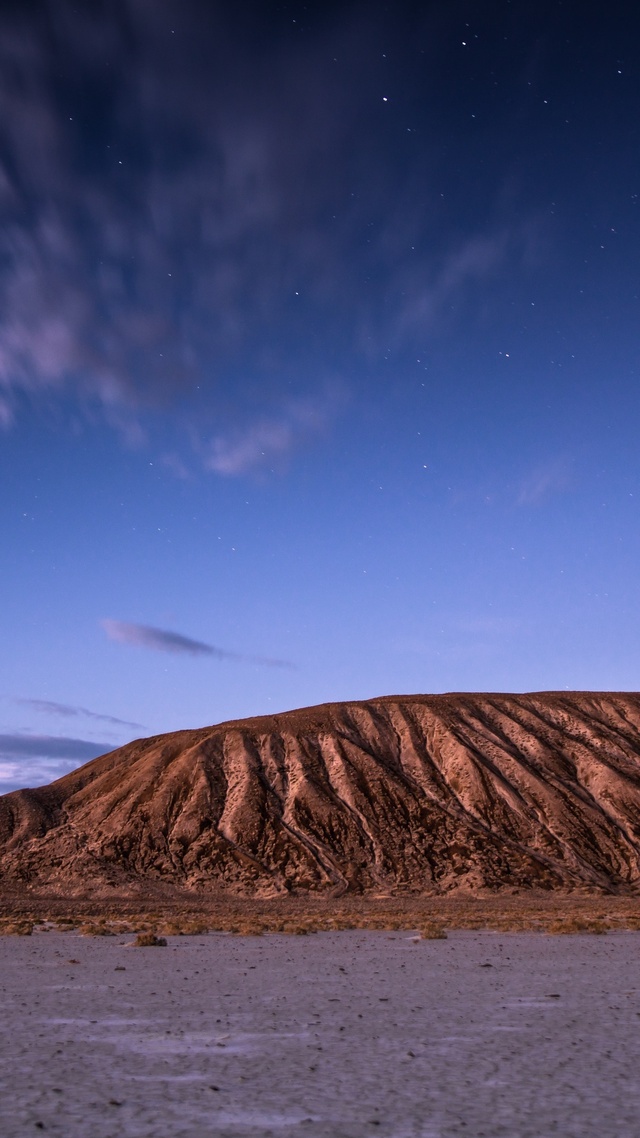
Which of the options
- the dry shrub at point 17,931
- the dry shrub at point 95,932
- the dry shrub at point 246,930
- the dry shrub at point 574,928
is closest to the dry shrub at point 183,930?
the dry shrub at point 246,930

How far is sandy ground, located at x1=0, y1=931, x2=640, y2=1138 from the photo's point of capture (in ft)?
Result: 21.5

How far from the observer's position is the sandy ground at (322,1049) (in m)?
6.54

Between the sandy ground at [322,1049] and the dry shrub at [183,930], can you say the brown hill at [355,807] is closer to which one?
the dry shrub at [183,930]

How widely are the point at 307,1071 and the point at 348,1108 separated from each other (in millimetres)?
1580

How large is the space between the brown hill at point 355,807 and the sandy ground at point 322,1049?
46233mm

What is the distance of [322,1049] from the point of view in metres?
9.47

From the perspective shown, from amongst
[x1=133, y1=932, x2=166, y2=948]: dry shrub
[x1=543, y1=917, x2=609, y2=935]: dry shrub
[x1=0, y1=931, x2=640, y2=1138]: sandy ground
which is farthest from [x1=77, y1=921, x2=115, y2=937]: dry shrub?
[x1=543, y1=917, x2=609, y2=935]: dry shrub

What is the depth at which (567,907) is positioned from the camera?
4809 cm

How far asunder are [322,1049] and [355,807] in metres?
62.3

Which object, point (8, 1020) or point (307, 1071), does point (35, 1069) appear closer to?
point (307, 1071)

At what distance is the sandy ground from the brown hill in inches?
1820

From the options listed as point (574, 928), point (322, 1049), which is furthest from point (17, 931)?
point (322, 1049)

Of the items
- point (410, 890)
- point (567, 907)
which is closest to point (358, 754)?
point (410, 890)

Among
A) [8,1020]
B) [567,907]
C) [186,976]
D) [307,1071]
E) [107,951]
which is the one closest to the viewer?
[307,1071]
